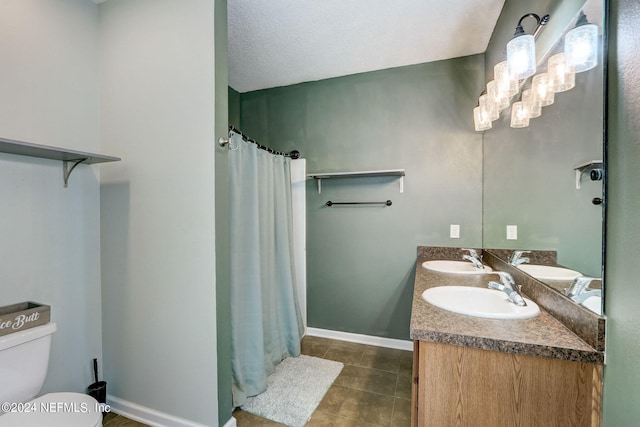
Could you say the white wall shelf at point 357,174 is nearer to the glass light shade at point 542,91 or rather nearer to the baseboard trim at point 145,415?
the glass light shade at point 542,91

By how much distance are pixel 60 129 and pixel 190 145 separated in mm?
790

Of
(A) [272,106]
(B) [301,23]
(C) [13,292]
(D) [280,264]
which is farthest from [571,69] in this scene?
(C) [13,292]

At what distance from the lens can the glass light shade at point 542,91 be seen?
1.18m

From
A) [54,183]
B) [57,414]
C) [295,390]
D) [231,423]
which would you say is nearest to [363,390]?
[295,390]

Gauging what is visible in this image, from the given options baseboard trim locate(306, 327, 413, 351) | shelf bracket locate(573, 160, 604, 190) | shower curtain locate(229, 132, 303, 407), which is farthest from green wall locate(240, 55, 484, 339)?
shelf bracket locate(573, 160, 604, 190)

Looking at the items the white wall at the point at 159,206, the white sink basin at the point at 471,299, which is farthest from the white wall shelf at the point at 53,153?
the white sink basin at the point at 471,299

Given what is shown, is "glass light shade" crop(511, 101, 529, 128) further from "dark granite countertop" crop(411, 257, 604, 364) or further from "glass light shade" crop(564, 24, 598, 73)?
"dark granite countertop" crop(411, 257, 604, 364)

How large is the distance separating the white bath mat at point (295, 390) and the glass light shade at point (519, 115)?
210cm

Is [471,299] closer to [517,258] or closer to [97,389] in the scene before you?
[517,258]

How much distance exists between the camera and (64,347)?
5.06 feet

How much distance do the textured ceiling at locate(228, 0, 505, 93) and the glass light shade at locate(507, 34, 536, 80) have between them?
0.70 m

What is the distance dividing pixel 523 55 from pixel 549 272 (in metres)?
1.01

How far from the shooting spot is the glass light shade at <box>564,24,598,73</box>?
0.85 m

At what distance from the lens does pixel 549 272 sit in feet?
3.89
